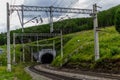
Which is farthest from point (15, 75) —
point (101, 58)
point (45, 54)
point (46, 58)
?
point (46, 58)

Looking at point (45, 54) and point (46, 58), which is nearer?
point (45, 54)

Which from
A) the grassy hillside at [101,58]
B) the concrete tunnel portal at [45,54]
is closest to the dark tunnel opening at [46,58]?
the concrete tunnel portal at [45,54]

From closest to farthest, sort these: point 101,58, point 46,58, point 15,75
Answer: point 15,75 < point 101,58 < point 46,58

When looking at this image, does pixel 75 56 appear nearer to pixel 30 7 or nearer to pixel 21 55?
pixel 30 7

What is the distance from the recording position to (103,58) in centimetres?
6725

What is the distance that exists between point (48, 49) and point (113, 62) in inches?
3388

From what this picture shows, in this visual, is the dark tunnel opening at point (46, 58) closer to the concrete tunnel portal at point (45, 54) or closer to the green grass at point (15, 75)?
the concrete tunnel portal at point (45, 54)

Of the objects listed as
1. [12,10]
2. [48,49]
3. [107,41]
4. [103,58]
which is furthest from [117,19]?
[48,49]

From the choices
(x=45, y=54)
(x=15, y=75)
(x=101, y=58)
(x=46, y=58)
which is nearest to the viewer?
(x=15, y=75)

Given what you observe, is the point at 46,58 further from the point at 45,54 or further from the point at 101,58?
the point at 101,58

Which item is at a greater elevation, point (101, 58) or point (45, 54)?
point (45, 54)

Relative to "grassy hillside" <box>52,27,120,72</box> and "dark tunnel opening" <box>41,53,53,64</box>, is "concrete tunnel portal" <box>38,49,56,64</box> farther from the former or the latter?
"grassy hillside" <box>52,27,120,72</box>

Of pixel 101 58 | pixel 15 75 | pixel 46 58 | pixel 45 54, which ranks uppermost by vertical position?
pixel 45 54

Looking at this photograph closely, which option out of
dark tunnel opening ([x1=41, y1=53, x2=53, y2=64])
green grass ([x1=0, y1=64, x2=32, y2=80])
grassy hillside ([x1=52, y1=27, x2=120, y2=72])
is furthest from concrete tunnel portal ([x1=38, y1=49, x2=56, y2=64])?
green grass ([x1=0, y1=64, x2=32, y2=80])
